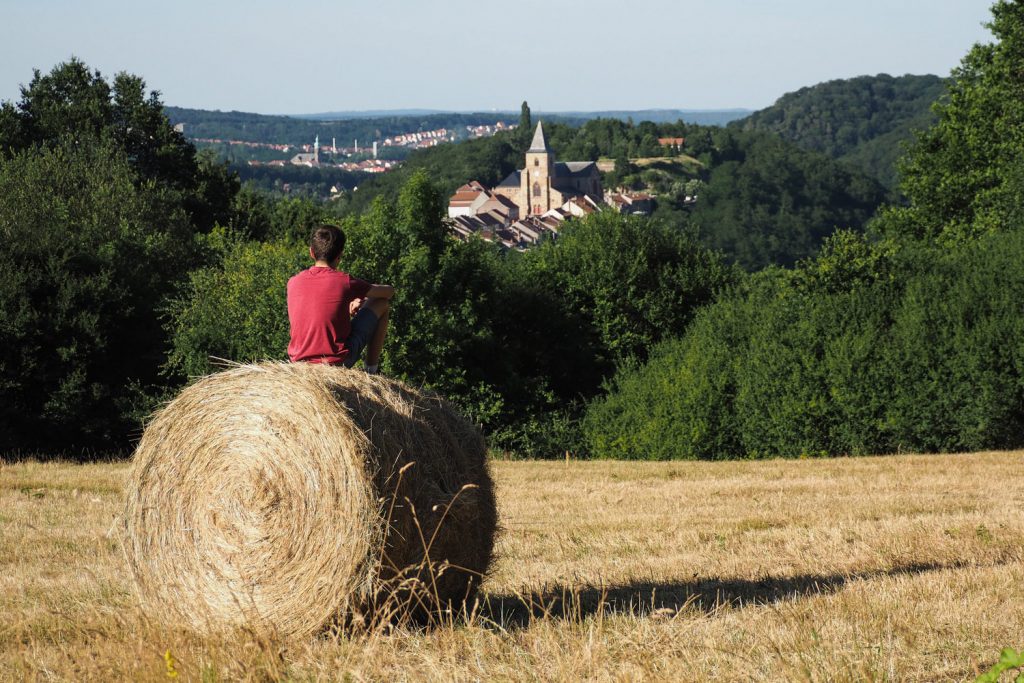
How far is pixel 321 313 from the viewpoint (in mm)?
6887

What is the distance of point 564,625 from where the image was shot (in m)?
6.03

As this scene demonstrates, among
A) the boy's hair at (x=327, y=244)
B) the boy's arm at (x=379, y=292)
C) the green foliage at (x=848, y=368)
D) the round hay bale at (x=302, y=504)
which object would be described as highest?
the boy's hair at (x=327, y=244)

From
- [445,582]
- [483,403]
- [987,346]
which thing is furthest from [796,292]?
[445,582]

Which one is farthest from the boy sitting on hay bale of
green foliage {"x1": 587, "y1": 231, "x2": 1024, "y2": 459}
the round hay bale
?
green foliage {"x1": 587, "y1": 231, "x2": 1024, "y2": 459}

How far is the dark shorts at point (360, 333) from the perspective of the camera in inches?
278

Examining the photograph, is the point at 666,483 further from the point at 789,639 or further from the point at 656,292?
the point at 656,292

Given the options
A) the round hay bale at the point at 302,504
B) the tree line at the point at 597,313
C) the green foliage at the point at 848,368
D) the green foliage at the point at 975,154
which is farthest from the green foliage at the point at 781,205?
the round hay bale at the point at 302,504

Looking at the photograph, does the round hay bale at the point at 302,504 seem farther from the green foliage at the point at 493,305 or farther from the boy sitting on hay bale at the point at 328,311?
the green foliage at the point at 493,305

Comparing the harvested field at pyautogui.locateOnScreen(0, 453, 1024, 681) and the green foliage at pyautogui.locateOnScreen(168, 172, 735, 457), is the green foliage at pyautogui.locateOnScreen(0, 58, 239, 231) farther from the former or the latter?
the harvested field at pyautogui.locateOnScreen(0, 453, 1024, 681)

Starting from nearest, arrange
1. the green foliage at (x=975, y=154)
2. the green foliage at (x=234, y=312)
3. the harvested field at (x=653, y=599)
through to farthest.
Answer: the harvested field at (x=653, y=599)
the green foliage at (x=234, y=312)
the green foliage at (x=975, y=154)

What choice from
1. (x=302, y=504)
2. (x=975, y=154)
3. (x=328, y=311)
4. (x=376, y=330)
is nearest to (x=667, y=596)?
(x=376, y=330)

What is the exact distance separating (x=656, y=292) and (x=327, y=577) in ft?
115

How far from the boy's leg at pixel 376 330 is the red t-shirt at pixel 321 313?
0.21 m

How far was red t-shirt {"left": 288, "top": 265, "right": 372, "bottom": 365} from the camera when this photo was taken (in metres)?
6.88
